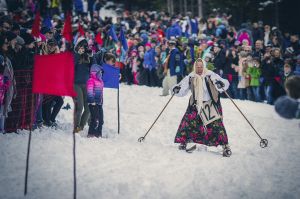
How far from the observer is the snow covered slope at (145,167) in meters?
6.88

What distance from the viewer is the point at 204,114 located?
30.0 feet

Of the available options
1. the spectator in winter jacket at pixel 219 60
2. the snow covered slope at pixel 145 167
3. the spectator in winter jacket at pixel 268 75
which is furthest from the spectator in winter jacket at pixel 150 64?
the snow covered slope at pixel 145 167

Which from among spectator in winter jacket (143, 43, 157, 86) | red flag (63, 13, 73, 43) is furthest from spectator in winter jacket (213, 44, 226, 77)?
red flag (63, 13, 73, 43)

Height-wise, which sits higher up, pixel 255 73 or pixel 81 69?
pixel 255 73

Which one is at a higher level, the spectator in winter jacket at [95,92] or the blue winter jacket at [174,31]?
the blue winter jacket at [174,31]

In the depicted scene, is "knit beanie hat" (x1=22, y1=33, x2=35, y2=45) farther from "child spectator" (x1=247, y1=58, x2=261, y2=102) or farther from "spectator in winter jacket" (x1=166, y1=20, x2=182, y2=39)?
"spectator in winter jacket" (x1=166, y1=20, x2=182, y2=39)

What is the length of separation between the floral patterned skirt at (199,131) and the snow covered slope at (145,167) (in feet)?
0.90

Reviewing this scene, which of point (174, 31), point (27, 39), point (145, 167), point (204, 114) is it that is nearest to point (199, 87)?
point (204, 114)

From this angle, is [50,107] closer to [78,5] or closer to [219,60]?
[219,60]

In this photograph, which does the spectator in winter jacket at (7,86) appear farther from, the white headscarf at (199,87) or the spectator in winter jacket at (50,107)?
the white headscarf at (199,87)

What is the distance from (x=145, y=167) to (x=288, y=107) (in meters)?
3.39

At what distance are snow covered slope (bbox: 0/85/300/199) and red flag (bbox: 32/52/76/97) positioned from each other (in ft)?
4.43

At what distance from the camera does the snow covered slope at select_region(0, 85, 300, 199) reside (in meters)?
6.88

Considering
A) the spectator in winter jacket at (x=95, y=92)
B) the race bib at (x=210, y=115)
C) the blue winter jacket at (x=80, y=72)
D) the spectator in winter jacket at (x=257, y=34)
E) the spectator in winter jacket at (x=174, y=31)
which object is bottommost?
the race bib at (x=210, y=115)
